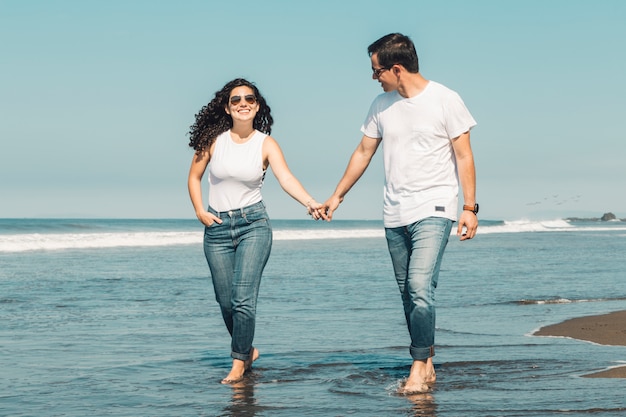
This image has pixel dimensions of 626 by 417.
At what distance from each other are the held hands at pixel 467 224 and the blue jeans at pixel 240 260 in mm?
1289

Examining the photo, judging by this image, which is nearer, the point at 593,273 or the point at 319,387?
the point at 319,387

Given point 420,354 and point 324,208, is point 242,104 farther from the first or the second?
point 420,354

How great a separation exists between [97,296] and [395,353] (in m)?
5.87

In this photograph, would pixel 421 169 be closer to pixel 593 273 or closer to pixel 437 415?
pixel 437 415

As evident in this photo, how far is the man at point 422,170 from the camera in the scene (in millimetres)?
5207

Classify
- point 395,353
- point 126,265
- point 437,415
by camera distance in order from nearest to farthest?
point 437,415 → point 395,353 → point 126,265

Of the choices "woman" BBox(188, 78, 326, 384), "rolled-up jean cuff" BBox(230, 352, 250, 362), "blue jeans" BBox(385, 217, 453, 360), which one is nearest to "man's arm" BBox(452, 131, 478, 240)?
"blue jeans" BBox(385, 217, 453, 360)

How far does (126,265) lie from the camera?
60.2ft

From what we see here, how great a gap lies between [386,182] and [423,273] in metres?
0.67

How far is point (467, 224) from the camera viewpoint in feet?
17.3

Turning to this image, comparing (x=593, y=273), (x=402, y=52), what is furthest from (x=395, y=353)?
(x=593, y=273)

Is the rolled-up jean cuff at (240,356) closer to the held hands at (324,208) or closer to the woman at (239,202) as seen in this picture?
the woman at (239,202)

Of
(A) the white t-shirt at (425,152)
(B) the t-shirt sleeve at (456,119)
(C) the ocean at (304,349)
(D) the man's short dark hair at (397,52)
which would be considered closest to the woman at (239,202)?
(C) the ocean at (304,349)

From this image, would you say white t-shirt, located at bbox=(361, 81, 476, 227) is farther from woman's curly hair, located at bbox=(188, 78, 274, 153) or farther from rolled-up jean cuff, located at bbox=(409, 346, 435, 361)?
woman's curly hair, located at bbox=(188, 78, 274, 153)
